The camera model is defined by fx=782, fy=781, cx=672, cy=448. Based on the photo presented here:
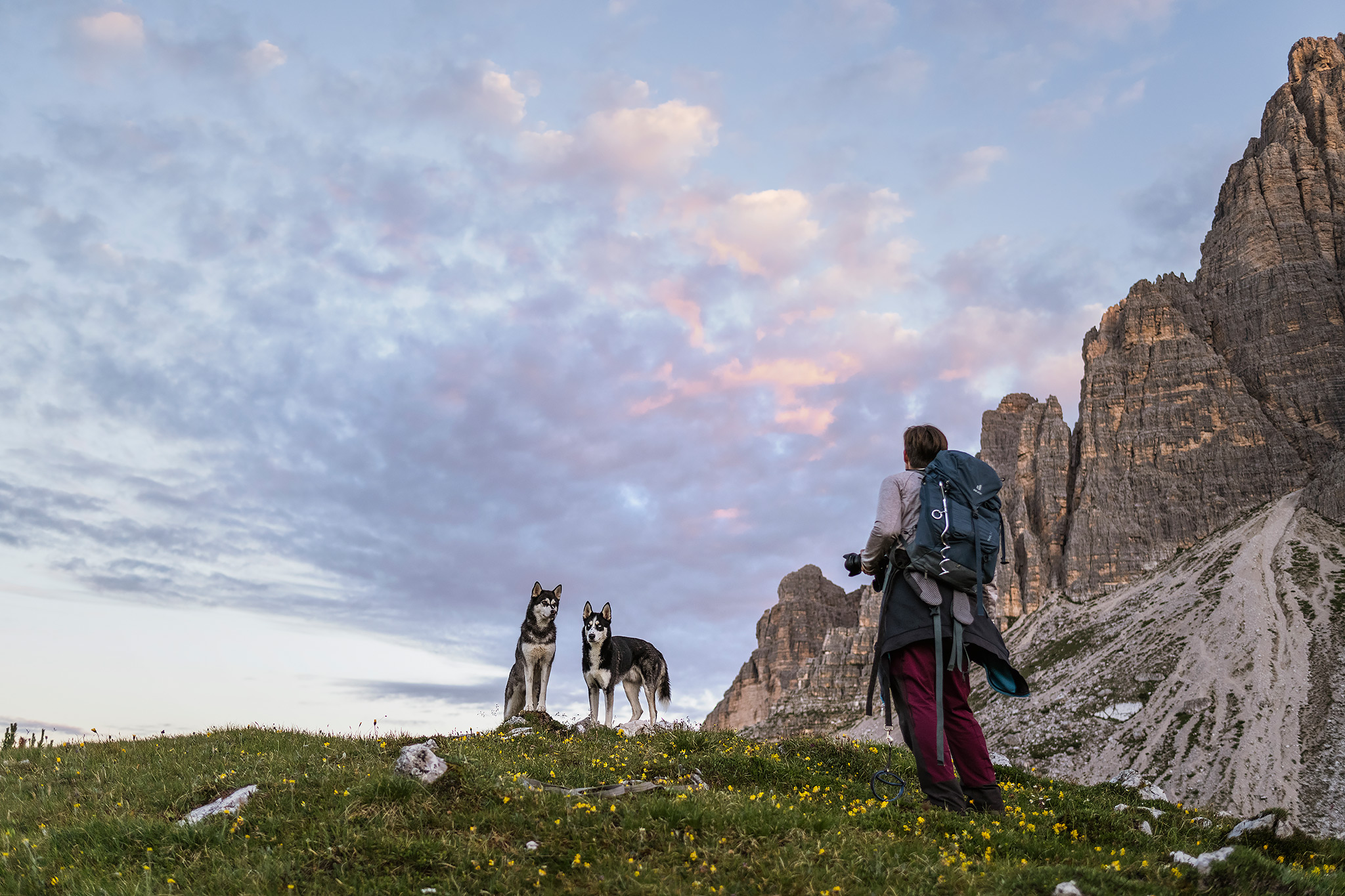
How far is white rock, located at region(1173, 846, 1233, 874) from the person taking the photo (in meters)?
7.93

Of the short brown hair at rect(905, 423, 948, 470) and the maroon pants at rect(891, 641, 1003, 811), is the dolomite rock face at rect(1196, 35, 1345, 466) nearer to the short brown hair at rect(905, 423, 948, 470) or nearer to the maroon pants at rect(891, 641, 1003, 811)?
the short brown hair at rect(905, 423, 948, 470)

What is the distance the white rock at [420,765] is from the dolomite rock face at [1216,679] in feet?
371

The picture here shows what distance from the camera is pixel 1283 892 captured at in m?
7.56

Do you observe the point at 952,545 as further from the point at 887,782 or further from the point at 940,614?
the point at 887,782

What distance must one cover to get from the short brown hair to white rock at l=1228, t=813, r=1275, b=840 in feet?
21.2

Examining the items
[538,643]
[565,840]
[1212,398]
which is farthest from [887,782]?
[1212,398]

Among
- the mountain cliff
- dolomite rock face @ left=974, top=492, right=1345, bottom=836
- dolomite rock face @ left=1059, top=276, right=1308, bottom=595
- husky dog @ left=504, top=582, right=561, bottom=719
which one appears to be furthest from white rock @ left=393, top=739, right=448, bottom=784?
dolomite rock face @ left=1059, top=276, right=1308, bottom=595

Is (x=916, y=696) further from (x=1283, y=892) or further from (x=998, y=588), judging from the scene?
(x=998, y=588)

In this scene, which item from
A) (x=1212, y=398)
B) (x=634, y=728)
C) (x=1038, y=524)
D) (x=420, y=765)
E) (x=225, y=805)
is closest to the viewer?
(x=420, y=765)

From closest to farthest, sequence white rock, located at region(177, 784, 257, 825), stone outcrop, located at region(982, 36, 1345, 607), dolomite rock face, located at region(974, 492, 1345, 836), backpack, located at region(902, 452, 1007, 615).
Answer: white rock, located at region(177, 784, 257, 825) → backpack, located at region(902, 452, 1007, 615) → dolomite rock face, located at region(974, 492, 1345, 836) → stone outcrop, located at region(982, 36, 1345, 607)

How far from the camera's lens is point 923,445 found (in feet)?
37.2

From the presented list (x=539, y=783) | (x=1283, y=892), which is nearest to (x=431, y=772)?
(x=539, y=783)

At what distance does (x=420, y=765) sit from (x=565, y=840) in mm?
2298

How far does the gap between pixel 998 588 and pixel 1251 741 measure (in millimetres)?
83922
